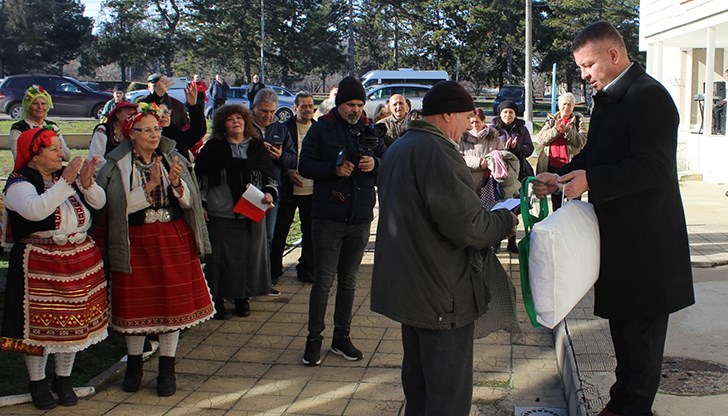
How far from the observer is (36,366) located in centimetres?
472

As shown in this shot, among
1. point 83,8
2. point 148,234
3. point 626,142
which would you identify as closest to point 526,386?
point 626,142

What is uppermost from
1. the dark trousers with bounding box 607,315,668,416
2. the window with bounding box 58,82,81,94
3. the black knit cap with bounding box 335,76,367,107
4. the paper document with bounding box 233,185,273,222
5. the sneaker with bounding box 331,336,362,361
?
the window with bounding box 58,82,81,94

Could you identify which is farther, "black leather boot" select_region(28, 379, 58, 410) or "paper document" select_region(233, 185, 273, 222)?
"paper document" select_region(233, 185, 273, 222)

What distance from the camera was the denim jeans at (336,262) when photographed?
5.29 m

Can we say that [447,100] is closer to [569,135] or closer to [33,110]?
[33,110]

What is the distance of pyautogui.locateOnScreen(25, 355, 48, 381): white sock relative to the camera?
15.4ft

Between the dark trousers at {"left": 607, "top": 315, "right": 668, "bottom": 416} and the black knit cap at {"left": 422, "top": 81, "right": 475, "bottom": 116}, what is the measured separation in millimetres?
1237

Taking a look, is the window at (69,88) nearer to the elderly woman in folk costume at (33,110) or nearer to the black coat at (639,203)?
the elderly woman in folk costume at (33,110)

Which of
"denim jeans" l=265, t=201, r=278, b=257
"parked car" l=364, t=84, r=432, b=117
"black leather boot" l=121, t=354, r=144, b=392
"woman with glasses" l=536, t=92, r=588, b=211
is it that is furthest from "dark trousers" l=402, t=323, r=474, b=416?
"parked car" l=364, t=84, r=432, b=117

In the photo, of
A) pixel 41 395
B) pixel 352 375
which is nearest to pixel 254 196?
pixel 352 375

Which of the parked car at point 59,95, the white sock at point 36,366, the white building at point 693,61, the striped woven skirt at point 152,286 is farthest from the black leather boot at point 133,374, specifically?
the parked car at point 59,95

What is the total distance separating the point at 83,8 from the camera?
5744cm

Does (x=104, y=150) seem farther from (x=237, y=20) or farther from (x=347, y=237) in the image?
(x=237, y=20)

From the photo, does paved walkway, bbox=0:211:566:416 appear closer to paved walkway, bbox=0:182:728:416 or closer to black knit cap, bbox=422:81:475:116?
paved walkway, bbox=0:182:728:416
